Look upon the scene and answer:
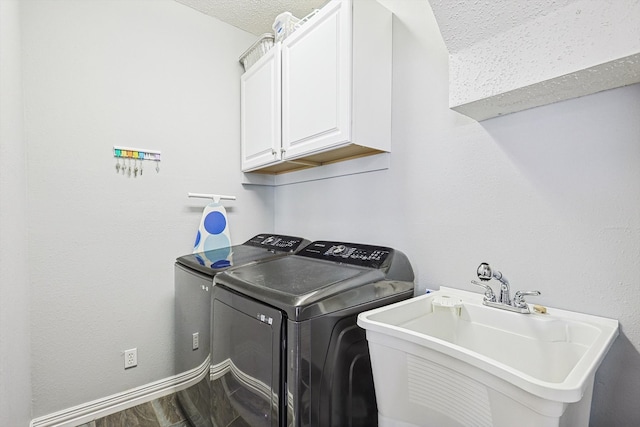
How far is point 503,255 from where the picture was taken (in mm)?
1320

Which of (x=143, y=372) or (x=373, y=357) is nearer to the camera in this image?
(x=373, y=357)

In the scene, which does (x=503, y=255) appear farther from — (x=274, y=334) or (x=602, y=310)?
(x=274, y=334)

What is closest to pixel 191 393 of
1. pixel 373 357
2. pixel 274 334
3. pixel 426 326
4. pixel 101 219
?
pixel 274 334

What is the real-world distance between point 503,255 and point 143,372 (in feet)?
7.61

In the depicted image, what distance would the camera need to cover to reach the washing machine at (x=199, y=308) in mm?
1647

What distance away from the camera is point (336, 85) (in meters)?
1.63

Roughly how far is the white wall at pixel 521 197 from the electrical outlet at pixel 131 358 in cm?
167

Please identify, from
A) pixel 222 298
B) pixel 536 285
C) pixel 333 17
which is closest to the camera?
pixel 536 285

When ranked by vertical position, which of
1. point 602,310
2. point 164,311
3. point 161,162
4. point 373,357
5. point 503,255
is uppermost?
point 161,162

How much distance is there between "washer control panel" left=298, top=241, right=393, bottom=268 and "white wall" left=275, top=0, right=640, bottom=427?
0.59 feet

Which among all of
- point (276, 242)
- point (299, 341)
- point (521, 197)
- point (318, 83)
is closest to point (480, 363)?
point (299, 341)

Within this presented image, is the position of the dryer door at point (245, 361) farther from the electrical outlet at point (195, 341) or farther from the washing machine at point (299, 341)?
the electrical outlet at point (195, 341)

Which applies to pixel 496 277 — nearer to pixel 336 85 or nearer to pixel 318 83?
pixel 336 85

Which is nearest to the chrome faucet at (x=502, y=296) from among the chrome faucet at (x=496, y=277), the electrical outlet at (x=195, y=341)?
the chrome faucet at (x=496, y=277)
